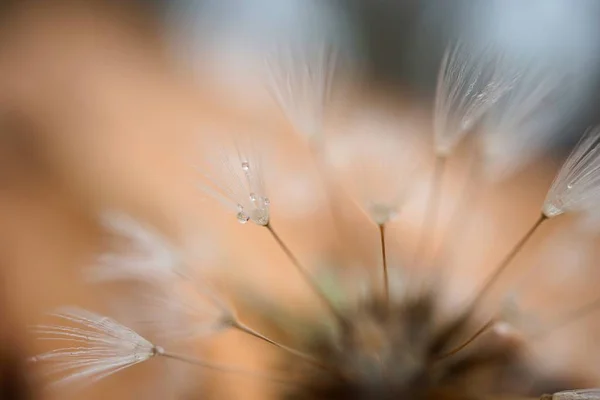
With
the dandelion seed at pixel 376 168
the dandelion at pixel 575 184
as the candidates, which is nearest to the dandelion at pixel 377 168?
the dandelion seed at pixel 376 168

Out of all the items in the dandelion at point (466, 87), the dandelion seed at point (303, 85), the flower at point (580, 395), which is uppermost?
the dandelion seed at point (303, 85)

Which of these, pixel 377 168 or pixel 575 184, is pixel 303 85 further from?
pixel 575 184

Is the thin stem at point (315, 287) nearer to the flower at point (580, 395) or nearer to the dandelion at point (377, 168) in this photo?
the dandelion at point (377, 168)

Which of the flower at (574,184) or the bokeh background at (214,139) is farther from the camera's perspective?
the bokeh background at (214,139)

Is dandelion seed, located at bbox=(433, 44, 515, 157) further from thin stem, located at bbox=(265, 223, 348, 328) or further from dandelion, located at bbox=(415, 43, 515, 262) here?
thin stem, located at bbox=(265, 223, 348, 328)

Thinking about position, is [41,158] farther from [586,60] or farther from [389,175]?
[586,60]

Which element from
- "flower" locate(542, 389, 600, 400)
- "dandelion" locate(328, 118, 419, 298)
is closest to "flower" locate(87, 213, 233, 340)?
"dandelion" locate(328, 118, 419, 298)

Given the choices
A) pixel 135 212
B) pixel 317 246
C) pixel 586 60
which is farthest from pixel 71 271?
pixel 586 60
